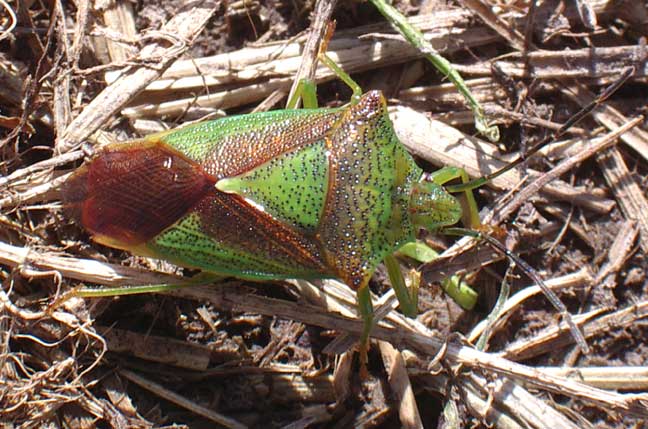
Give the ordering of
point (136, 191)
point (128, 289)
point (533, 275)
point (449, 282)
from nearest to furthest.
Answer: point (136, 191)
point (128, 289)
point (533, 275)
point (449, 282)

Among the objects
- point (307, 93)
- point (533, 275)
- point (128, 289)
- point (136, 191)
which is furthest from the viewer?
point (307, 93)

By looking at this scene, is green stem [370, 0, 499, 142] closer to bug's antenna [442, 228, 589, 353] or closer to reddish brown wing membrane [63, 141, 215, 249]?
bug's antenna [442, 228, 589, 353]

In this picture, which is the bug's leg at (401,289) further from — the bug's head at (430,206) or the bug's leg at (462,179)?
the bug's leg at (462,179)

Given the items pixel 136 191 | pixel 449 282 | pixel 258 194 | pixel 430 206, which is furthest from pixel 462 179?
pixel 136 191

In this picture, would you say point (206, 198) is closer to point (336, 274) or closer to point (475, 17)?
point (336, 274)

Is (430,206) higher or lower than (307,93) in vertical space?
lower

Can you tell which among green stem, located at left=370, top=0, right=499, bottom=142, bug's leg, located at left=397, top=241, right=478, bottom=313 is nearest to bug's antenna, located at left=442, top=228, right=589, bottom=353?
bug's leg, located at left=397, top=241, right=478, bottom=313

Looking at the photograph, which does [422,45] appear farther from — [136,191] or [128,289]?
[128,289]
